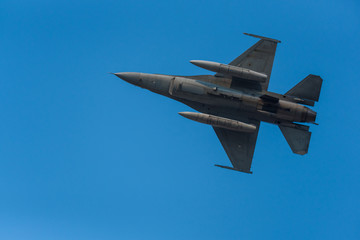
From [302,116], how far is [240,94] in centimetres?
360

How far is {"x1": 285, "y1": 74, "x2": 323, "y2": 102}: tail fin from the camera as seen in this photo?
16.8 m

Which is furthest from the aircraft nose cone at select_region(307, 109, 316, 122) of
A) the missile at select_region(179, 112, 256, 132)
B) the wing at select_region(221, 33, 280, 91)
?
the missile at select_region(179, 112, 256, 132)

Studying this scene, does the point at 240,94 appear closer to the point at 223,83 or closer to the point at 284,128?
the point at 223,83

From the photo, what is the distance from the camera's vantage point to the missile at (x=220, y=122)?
15664 mm

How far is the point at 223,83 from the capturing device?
17.3m

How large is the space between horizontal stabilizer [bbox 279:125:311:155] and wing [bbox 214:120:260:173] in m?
1.78

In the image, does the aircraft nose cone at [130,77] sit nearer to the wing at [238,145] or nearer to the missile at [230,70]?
the wing at [238,145]

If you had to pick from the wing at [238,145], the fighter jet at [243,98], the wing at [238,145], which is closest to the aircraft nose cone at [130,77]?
the fighter jet at [243,98]

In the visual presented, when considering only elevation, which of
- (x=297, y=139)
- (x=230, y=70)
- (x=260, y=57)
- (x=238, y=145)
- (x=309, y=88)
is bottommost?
(x=238, y=145)

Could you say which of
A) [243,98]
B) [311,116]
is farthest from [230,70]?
[311,116]

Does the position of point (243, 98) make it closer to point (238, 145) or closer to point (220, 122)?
point (220, 122)

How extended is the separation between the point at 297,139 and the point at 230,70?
5466mm

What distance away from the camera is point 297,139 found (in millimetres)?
17078

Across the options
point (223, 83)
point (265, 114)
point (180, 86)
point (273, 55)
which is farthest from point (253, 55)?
point (180, 86)
